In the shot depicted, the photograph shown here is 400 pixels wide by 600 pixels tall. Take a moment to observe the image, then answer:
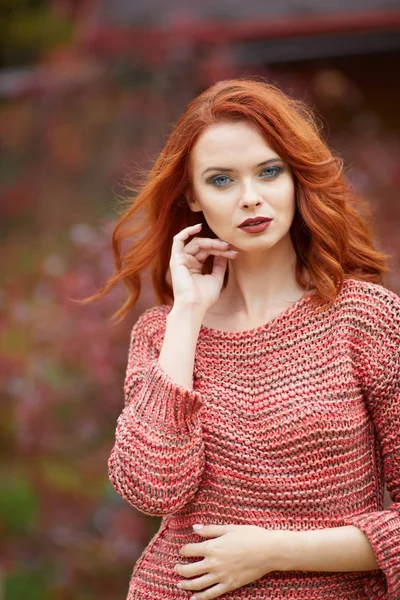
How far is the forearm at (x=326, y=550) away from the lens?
7.30 ft

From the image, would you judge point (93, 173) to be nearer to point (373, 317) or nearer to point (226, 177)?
point (226, 177)

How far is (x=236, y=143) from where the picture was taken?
238 cm

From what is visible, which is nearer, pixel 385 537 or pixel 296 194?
pixel 385 537

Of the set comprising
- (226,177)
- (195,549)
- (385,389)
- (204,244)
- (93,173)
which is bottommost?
(195,549)

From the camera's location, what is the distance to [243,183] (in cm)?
238

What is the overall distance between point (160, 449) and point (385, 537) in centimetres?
55

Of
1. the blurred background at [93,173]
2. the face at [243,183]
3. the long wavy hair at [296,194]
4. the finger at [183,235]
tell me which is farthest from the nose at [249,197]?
the blurred background at [93,173]

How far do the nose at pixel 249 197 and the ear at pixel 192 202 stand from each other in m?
0.25

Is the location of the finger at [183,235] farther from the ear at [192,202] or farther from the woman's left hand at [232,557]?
the woman's left hand at [232,557]

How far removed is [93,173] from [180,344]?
271cm

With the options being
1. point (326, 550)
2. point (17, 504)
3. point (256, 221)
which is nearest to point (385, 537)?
point (326, 550)

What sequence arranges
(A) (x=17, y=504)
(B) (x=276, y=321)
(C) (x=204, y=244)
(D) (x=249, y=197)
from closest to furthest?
(D) (x=249, y=197) < (B) (x=276, y=321) < (C) (x=204, y=244) < (A) (x=17, y=504)

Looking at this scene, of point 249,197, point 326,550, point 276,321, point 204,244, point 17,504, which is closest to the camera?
point 326,550

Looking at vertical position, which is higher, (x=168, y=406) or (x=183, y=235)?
(x=183, y=235)
